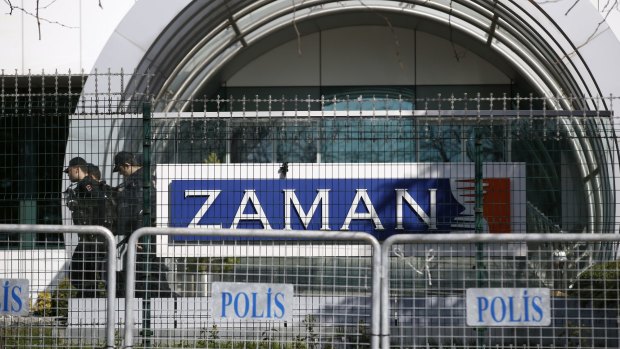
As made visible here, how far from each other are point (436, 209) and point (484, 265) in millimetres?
3001

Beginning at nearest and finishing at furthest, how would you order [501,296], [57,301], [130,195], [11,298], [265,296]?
[501,296], [265,296], [11,298], [57,301], [130,195]

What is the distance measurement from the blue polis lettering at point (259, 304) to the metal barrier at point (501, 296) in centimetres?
73

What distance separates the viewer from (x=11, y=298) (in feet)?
23.3

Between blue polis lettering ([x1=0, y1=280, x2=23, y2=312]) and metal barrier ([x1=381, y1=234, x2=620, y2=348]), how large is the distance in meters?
2.65

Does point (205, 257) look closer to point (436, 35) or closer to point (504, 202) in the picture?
point (504, 202)

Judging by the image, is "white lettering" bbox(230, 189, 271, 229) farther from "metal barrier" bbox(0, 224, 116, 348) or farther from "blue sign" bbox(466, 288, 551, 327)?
"blue sign" bbox(466, 288, 551, 327)


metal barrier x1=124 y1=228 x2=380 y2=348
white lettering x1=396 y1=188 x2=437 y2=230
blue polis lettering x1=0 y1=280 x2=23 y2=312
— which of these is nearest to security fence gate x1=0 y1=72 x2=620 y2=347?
white lettering x1=396 y1=188 x2=437 y2=230

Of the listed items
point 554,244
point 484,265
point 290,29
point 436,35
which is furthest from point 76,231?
point 436,35

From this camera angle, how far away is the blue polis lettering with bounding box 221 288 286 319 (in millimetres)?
6789

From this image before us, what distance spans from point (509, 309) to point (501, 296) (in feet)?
0.36

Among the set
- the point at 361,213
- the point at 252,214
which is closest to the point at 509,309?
the point at 361,213

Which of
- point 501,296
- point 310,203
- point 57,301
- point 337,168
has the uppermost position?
point 337,168

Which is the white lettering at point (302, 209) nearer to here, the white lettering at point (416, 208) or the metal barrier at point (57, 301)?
the white lettering at point (416, 208)

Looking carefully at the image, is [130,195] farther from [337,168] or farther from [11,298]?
[11,298]
